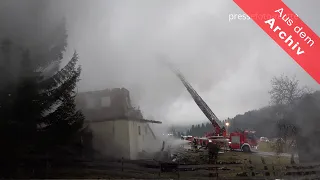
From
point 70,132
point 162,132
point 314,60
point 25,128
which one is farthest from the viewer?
point 162,132

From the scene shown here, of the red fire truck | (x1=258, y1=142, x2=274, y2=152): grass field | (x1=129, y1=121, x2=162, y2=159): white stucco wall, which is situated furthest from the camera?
(x1=258, y1=142, x2=274, y2=152): grass field

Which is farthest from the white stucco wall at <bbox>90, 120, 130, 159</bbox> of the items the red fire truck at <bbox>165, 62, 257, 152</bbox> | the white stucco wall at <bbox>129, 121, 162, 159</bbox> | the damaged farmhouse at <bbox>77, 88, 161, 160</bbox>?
the red fire truck at <bbox>165, 62, 257, 152</bbox>

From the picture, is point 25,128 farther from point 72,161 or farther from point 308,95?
point 308,95

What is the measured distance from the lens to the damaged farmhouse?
20.5m

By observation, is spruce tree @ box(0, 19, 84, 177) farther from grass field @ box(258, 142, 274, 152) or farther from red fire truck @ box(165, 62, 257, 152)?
grass field @ box(258, 142, 274, 152)

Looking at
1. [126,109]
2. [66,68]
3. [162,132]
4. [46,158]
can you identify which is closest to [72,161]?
[46,158]

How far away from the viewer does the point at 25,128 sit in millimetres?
13539

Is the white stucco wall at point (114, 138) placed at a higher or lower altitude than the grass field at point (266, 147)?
higher

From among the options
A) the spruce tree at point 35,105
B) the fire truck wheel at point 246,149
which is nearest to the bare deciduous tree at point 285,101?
the fire truck wheel at point 246,149

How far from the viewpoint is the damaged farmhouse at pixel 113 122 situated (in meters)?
20.5

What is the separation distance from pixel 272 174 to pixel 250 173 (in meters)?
0.98

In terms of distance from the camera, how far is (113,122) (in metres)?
20.8

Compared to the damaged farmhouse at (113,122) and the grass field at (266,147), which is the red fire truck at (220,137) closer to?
the grass field at (266,147)

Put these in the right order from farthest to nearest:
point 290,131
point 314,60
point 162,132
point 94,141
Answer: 1. point 162,132
2. point 290,131
3. point 94,141
4. point 314,60
